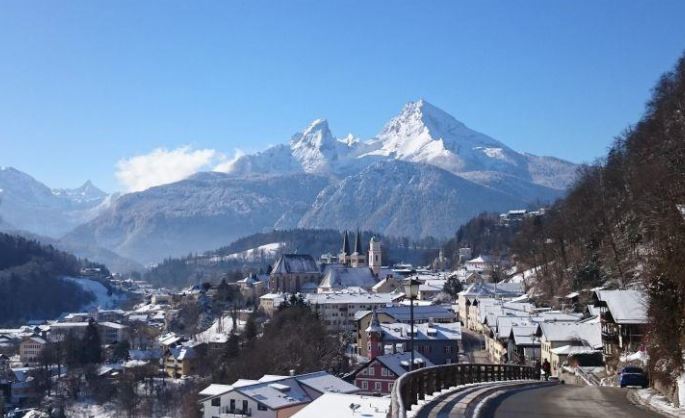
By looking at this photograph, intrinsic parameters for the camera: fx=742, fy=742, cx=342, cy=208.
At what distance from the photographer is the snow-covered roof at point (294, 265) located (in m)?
167

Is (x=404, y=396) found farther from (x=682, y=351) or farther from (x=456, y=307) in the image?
(x=456, y=307)

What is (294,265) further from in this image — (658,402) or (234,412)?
(658,402)

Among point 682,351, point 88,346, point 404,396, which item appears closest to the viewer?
point 404,396

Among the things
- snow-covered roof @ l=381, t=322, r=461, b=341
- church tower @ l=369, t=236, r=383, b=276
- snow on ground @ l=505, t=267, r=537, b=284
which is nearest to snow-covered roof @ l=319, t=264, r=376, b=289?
church tower @ l=369, t=236, r=383, b=276

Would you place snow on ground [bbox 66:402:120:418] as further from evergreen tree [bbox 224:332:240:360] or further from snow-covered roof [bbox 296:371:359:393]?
snow-covered roof [bbox 296:371:359:393]

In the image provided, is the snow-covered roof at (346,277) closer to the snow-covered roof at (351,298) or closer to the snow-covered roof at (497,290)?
the snow-covered roof at (351,298)

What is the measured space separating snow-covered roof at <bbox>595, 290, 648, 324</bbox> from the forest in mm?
1680

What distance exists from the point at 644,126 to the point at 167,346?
75638 millimetres

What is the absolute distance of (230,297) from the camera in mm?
147000

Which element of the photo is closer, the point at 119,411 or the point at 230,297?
the point at 119,411

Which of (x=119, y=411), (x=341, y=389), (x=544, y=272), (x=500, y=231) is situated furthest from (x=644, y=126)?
(x=500, y=231)

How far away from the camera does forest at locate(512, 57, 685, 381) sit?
18.0 metres

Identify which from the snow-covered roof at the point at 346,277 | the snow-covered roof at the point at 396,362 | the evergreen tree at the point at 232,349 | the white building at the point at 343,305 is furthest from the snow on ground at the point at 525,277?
the snow-covered roof at the point at 346,277

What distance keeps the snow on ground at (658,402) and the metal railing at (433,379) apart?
486 centimetres
